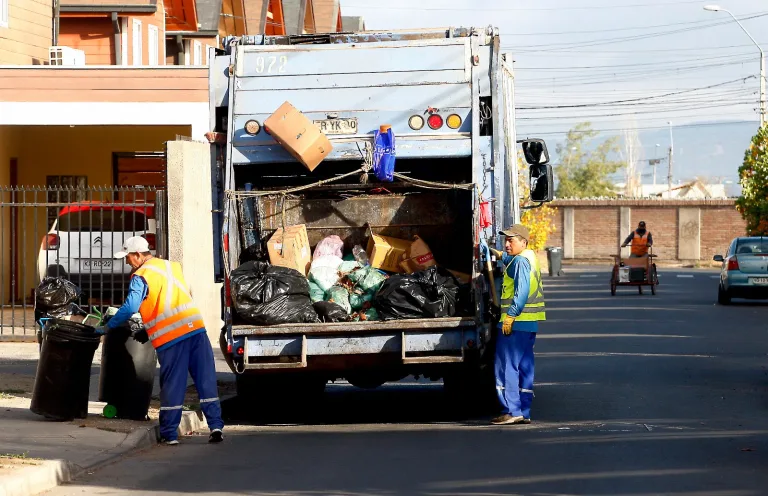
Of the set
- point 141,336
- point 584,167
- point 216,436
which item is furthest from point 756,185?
point 584,167

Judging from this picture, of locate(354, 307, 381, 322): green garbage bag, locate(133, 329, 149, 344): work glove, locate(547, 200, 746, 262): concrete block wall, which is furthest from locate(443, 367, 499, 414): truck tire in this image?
locate(547, 200, 746, 262): concrete block wall

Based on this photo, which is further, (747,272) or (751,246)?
(751,246)

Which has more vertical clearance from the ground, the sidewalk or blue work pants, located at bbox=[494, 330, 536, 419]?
blue work pants, located at bbox=[494, 330, 536, 419]

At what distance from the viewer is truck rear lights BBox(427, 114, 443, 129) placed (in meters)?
11.9

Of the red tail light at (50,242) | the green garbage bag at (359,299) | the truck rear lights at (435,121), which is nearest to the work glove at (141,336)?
the green garbage bag at (359,299)

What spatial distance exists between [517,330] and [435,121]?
195 cm

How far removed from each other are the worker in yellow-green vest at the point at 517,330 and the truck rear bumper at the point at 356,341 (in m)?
0.40

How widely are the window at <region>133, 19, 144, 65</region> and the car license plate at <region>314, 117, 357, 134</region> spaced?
57.5 ft

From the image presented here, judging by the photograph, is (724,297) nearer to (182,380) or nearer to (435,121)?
(435,121)

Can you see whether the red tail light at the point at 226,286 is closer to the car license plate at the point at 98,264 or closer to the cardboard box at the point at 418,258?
the cardboard box at the point at 418,258

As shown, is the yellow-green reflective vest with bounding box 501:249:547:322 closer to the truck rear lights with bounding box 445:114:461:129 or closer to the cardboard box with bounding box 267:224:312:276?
the truck rear lights with bounding box 445:114:461:129

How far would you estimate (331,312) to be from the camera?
11680 millimetres

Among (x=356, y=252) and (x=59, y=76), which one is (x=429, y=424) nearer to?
(x=356, y=252)

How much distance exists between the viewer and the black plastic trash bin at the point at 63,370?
1115 centimetres
